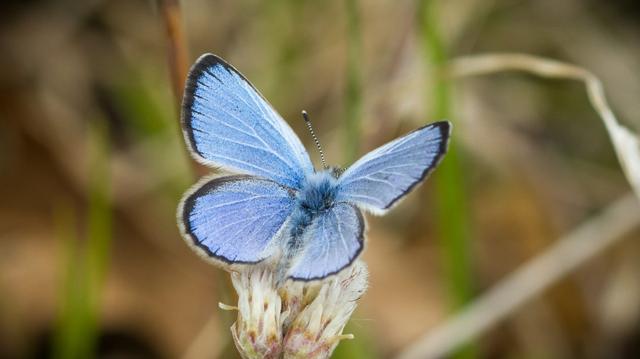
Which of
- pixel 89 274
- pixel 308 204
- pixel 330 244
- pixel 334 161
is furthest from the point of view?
pixel 334 161

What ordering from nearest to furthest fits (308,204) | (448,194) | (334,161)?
1. (308,204)
2. (448,194)
3. (334,161)

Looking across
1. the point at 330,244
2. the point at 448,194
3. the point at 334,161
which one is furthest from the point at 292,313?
the point at 334,161

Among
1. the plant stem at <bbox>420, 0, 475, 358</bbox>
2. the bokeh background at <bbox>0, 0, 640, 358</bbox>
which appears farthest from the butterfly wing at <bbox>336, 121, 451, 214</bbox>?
the plant stem at <bbox>420, 0, 475, 358</bbox>

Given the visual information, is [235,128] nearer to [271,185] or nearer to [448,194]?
[271,185]

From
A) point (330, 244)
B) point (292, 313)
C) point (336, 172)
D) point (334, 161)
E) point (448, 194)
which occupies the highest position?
point (334, 161)

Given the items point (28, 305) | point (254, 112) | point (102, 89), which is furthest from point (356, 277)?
A: point (102, 89)

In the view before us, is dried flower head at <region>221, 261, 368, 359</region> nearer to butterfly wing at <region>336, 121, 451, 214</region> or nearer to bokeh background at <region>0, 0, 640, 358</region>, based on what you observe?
butterfly wing at <region>336, 121, 451, 214</region>

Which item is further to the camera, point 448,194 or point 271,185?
point 448,194

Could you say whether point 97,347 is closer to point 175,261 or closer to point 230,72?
point 175,261
